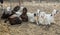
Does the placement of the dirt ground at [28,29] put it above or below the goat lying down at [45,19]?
below

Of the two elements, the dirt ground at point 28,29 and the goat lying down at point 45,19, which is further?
the goat lying down at point 45,19

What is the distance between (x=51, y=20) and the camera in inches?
137

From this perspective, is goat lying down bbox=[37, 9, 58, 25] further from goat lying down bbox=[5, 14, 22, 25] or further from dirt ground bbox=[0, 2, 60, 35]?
goat lying down bbox=[5, 14, 22, 25]

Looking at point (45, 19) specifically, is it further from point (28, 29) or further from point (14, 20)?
point (14, 20)

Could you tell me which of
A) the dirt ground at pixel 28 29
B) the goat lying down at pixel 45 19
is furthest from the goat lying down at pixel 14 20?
the goat lying down at pixel 45 19

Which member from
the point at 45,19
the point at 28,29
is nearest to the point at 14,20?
the point at 28,29

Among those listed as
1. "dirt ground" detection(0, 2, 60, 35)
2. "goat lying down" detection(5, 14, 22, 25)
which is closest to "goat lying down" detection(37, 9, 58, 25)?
"dirt ground" detection(0, 2, 60, 35)

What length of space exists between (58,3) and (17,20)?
83.2 inches

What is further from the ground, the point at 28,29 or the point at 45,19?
the point at 45,19

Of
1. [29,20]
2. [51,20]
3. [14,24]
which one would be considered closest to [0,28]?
[14,24]

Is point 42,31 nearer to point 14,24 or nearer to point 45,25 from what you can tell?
point 45,25

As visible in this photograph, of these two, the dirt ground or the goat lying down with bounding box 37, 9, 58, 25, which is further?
the goat lying down with bounding box 37, 9, 58, 25

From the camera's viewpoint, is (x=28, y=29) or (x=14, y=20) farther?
(x=14, y=20)

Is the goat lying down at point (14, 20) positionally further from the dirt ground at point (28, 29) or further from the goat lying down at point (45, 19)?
the goat lying down at point (45, 19)
